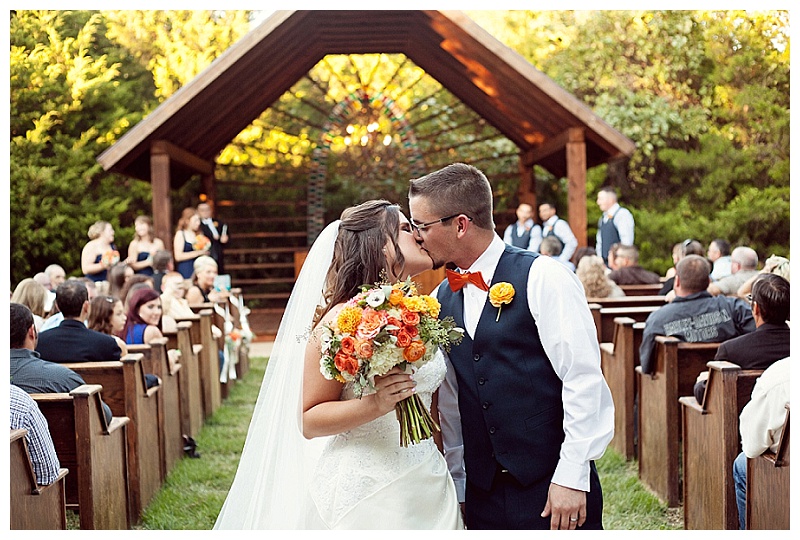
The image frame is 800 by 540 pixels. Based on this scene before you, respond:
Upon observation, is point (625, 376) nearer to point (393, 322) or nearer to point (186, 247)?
point (393, 322)

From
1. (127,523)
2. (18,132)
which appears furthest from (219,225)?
(127,523)

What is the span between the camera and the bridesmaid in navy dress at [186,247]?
1232 cm

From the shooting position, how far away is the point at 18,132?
14719 mm

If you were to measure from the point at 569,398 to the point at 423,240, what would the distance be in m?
0.68

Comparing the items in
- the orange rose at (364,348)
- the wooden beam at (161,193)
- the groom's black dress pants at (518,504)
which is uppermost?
the wooden beam at (161,193)

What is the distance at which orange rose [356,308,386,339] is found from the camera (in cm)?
267

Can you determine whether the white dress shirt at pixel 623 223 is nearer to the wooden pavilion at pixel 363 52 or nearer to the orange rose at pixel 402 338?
the wooden pavilion at pixel 363 52

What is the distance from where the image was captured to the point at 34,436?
3.97m

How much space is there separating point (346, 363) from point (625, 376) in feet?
14.4

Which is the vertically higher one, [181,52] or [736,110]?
[181,52]

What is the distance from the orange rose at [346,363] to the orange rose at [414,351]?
5.8 inches

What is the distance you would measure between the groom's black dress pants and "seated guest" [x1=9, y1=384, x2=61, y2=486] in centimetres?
195

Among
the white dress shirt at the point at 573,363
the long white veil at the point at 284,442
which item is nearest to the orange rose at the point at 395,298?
the white dress shirt at the point at 573,363
